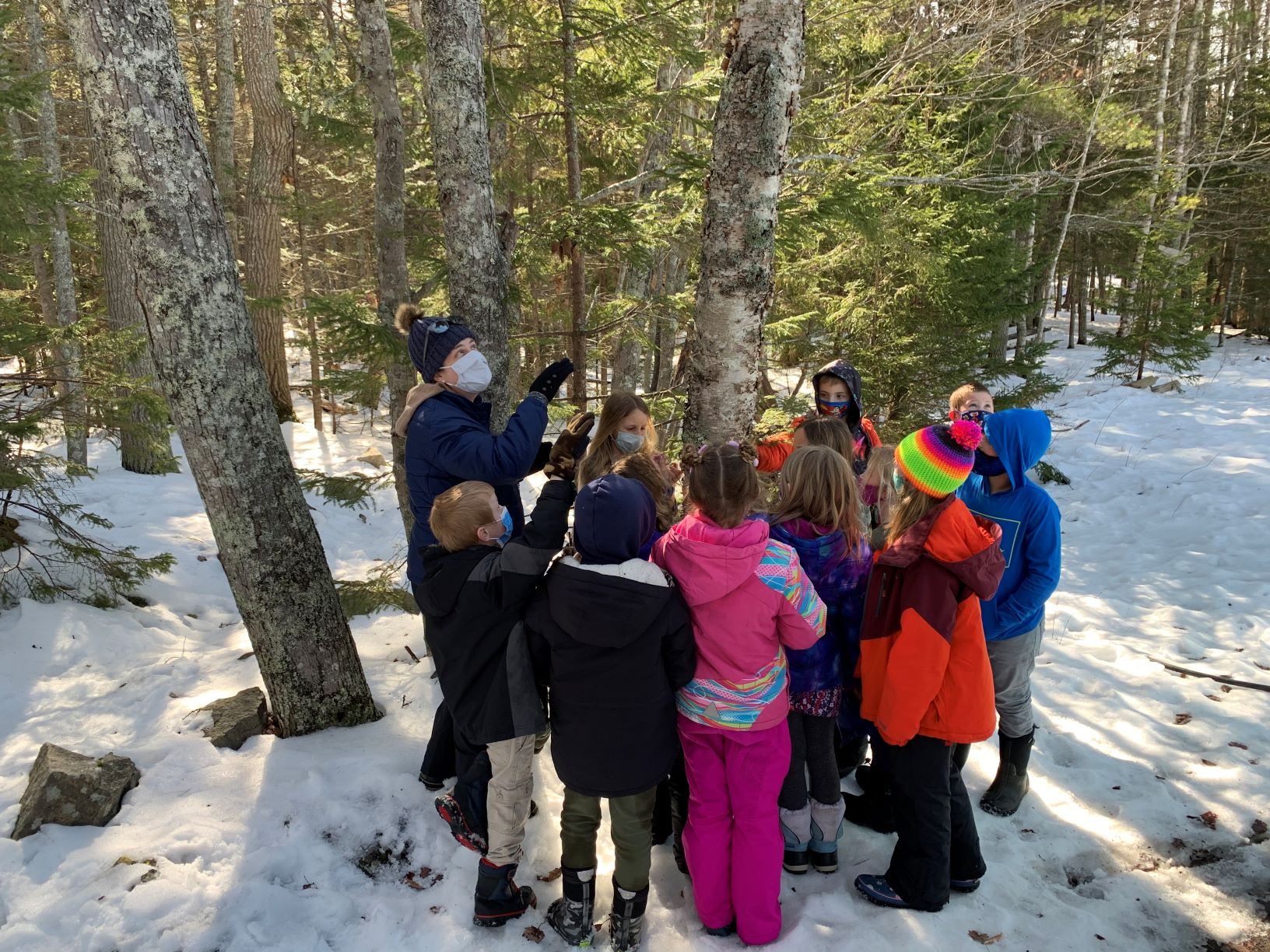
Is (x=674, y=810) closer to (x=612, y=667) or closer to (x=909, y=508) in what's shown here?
(x=612, y=667)

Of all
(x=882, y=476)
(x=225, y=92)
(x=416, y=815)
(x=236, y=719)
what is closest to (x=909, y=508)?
(x=882, y=476)

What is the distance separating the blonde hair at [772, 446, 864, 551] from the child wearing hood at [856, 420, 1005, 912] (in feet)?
0.69

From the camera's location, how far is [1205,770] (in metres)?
4.00

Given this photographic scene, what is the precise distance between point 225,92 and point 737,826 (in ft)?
51.2

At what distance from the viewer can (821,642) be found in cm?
311

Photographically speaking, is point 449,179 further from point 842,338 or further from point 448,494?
point 842,338

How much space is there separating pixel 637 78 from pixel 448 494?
5001mm

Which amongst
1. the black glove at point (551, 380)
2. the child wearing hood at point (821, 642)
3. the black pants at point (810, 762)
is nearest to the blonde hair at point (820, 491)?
the child wearing hood at point (821, 642)

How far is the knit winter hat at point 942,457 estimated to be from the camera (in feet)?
9.14

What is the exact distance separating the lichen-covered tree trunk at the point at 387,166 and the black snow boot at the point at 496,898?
8.46 ft

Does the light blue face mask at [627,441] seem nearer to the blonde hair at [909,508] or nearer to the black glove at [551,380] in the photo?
the black glove at [551,380]

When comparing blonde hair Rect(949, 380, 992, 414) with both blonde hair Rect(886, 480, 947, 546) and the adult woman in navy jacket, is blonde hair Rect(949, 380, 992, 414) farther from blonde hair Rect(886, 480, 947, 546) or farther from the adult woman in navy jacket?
the adult woman in navy jacket

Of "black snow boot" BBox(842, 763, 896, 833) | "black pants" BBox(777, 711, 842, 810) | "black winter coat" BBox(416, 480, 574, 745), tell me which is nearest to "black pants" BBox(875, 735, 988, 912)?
"black pants" BBox(777, 711, 842, 810)

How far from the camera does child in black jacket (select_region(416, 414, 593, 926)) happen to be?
9.11 feet
